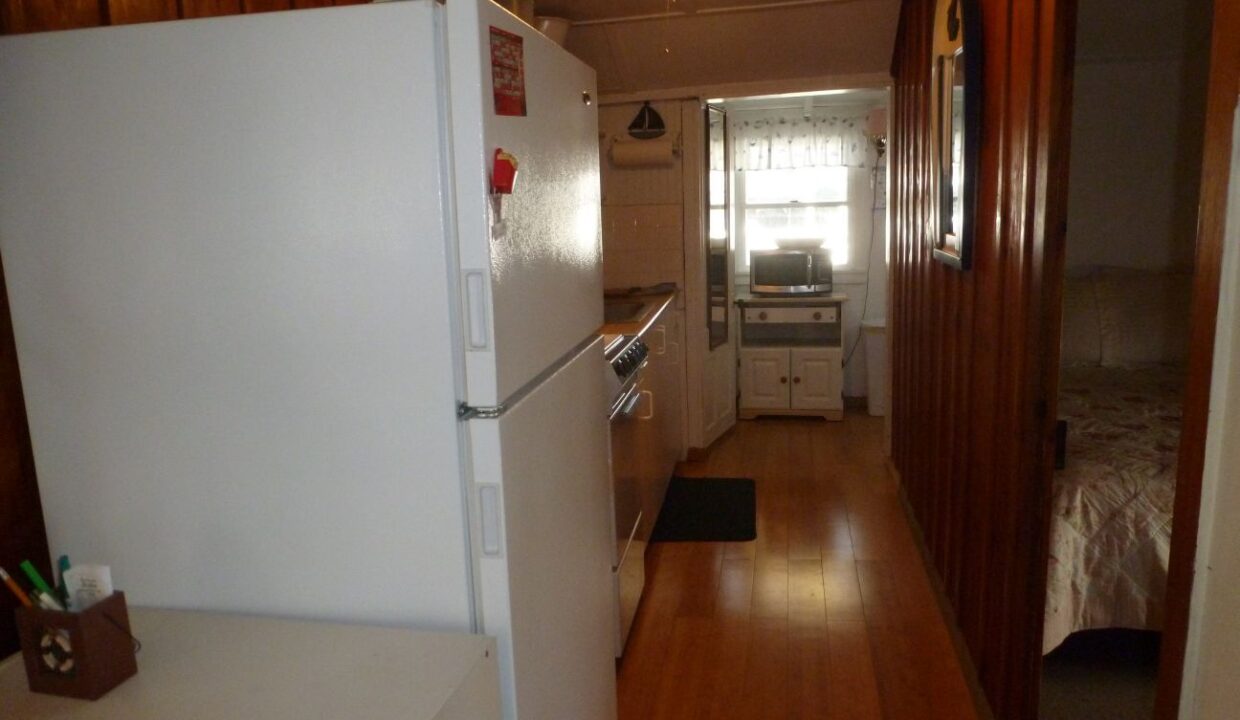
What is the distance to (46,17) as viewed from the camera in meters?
1.33

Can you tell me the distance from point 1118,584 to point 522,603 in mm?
1582

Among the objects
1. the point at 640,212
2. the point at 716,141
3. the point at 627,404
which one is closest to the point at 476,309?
the point at 627,404

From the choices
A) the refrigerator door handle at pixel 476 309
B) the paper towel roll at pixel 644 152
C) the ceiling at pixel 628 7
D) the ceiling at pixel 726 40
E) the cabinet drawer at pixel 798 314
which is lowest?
the cabinet drawer at pixel 798 314

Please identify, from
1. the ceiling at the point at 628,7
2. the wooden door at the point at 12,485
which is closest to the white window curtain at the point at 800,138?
the ceiling at the point at 628,7

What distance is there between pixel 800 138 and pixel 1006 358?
3720mm

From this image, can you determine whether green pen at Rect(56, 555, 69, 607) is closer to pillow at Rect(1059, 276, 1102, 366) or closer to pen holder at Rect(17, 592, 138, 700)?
pen holder at Rect(17, 592, 138, 700)

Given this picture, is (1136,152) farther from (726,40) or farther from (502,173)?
(502,173)

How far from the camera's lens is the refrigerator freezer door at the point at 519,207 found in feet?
3.57

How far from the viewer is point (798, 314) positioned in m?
5.18

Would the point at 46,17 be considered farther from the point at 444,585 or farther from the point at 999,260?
the point at 999,260

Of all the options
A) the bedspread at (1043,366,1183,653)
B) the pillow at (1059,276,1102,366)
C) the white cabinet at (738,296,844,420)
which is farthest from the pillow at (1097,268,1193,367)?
the white cabinet at (738,296,844,420)

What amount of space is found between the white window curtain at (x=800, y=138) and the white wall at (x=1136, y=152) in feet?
4.73

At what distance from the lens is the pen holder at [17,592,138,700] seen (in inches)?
37.8

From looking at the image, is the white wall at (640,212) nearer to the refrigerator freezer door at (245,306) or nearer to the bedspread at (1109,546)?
the bedspread at (1109,546)
